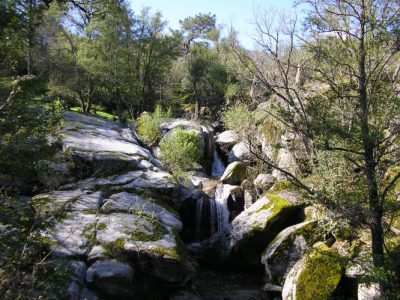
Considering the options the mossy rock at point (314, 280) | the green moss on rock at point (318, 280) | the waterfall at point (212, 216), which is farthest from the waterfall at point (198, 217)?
the green moss on rock at point (318, 280)

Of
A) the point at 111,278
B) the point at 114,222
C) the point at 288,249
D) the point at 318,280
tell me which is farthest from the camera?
the point at 288,249

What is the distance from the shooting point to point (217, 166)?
59.9 ft

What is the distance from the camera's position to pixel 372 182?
17.0ft

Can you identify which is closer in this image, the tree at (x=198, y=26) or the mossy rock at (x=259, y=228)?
the mossy rock at (x=259, y=228)

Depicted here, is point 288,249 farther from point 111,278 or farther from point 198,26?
point 198,26

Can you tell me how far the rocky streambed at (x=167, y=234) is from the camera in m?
6.32

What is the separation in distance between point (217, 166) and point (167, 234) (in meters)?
10.8

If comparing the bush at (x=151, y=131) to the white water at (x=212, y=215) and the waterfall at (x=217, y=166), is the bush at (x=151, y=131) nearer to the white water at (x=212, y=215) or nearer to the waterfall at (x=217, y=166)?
the waterfall at (x=217, y=166)

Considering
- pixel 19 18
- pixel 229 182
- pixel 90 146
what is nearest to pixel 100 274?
pixel 19 18

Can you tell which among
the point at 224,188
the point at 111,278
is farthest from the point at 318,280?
the point at 224,188

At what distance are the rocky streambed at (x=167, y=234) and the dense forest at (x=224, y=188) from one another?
0.04 m

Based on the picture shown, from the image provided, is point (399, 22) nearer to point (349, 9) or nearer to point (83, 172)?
point (349, 9)

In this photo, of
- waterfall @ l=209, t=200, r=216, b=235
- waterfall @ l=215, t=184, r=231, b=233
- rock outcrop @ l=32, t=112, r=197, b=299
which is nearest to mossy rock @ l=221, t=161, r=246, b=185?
waterfall @ l=215, t=184, r=231, b=233

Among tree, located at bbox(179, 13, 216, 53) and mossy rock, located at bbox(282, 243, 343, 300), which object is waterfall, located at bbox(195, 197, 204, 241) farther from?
tree, located at bbox(179, 13, 216, 53)
